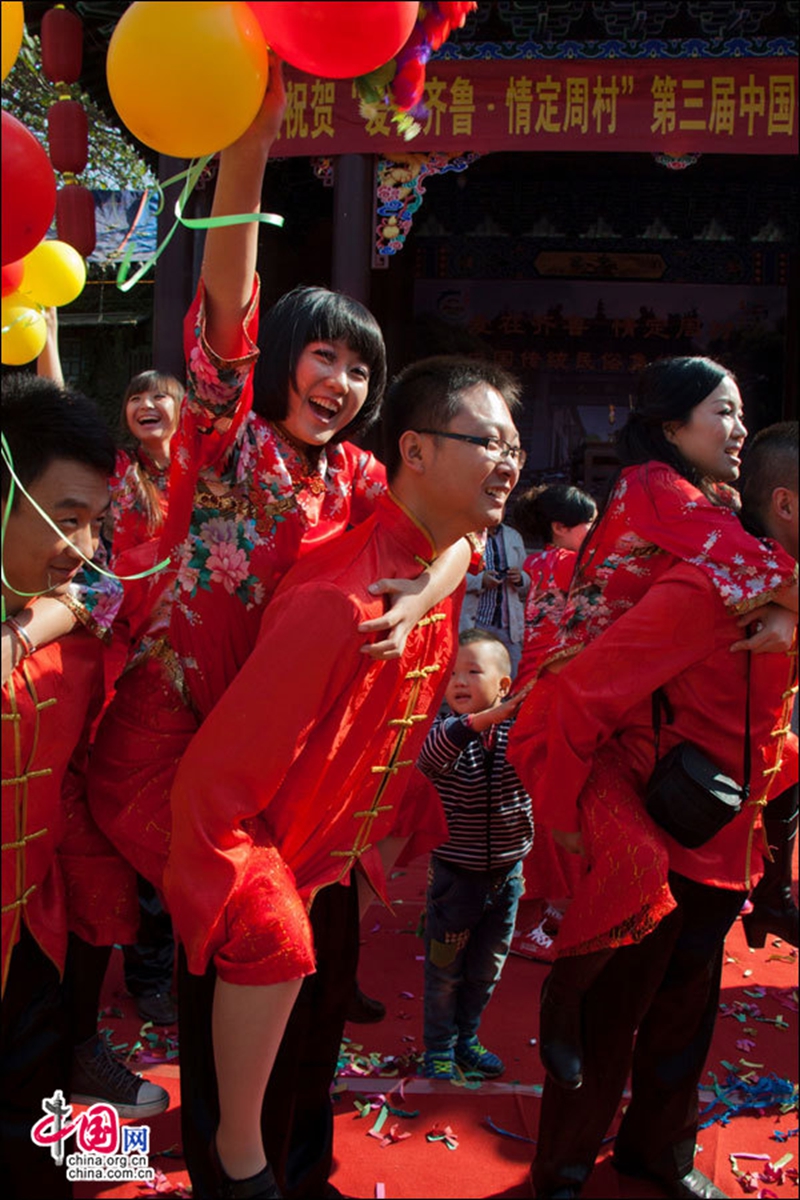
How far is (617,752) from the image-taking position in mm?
2322

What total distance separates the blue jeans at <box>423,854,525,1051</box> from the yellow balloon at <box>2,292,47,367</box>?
5.87ft

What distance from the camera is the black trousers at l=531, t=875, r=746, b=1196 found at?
224cm

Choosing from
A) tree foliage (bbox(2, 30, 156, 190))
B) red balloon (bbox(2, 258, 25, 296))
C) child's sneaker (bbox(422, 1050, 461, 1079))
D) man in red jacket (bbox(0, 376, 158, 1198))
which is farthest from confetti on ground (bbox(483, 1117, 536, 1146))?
tree foliage (bbox(2, 30, 156, 190))

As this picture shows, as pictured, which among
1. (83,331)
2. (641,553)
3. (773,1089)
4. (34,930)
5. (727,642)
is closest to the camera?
(34,930)

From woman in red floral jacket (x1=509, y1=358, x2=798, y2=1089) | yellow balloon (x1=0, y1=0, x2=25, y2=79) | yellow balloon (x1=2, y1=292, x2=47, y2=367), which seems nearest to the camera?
yellow balloon (x1=0, y1=0, x2=25, y2=79)

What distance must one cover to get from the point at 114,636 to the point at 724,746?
49.3 inches

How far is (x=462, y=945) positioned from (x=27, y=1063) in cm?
136

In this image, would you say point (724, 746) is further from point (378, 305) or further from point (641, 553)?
point (378, 305)

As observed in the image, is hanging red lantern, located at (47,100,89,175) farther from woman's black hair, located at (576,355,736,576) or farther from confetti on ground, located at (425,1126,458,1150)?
confetti on ground, located at (425,1126,458,1150)

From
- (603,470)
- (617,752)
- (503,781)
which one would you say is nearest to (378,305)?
(603,470)

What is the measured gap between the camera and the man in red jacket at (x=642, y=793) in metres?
2.21

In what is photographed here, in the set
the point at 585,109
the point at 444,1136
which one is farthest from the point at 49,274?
the point at 585,109

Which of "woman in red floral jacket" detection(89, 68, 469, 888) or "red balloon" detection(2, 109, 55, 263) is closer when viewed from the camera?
"red balloon" detection(2, 109, 55, 263)

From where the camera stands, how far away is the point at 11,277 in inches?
72.4
